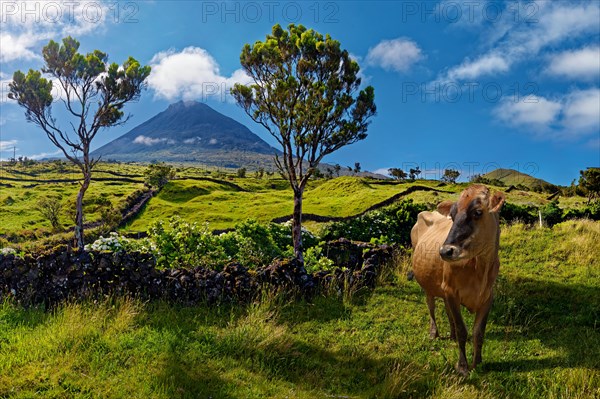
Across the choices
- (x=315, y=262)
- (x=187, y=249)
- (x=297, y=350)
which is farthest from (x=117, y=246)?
(x=297, y=350)

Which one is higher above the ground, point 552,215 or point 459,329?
point 552,215

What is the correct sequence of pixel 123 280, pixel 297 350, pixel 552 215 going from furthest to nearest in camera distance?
pixel 552 215 → pixel 123 280 → pixel 297 350

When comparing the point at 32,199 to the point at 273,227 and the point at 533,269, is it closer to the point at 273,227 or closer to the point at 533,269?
the point at 273,227

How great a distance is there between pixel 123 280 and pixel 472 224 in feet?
26.5

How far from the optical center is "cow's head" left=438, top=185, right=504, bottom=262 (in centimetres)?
557

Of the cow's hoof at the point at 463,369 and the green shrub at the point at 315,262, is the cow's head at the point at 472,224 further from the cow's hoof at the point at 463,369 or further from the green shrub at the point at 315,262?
the green shrub at the point at 315,262

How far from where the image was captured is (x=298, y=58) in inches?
847

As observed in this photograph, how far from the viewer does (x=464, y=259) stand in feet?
18.4

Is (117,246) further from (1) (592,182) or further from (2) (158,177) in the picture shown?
(2) (158,177)

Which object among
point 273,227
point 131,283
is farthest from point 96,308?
point 273,227

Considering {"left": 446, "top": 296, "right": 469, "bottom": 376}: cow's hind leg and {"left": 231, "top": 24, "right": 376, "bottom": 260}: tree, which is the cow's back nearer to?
{"left": 446, "top": 296, "right": 469, "bottom": 376}: cow's hind leg

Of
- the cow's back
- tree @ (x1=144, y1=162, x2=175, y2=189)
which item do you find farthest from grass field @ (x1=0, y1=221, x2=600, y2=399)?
tree @ (x1=144, y1=162, x2=175, y2=189)

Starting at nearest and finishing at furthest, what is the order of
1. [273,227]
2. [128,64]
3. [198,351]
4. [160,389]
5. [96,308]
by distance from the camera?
[160,389] → [198,351] → [96,308] → [273,227] → [128,64]

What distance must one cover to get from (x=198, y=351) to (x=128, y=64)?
3458cm
